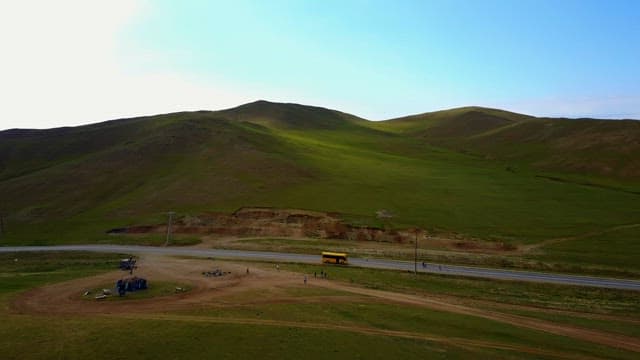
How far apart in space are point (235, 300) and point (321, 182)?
261 ft

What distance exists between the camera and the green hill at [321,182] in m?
104

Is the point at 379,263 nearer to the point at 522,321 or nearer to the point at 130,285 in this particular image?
the point at 522,321

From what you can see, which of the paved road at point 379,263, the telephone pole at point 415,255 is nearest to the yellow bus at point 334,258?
the paved road at point 379,263

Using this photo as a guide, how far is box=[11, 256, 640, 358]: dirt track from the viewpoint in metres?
43.0

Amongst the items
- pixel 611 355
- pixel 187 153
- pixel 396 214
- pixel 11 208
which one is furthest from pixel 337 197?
pixel 611 355

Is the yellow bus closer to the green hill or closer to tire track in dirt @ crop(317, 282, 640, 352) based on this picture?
tire track in dirt @ crop(317, 282, 640, 352)

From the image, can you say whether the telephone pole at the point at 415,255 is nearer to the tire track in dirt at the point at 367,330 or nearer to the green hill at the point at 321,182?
the green hill at the point at 321,182

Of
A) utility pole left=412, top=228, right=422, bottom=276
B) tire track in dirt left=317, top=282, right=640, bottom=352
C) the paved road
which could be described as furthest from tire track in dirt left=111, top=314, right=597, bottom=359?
the paved road

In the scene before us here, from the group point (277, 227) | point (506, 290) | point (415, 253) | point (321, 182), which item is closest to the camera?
point (506, 290)

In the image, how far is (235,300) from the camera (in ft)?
170

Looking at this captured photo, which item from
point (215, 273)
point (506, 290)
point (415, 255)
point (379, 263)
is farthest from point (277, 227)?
point (506, 290)

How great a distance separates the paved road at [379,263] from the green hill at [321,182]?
864 cm

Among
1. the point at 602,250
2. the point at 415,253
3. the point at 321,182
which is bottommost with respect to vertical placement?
the point at 415,253

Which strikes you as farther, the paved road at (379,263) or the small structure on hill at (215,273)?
the paved road at (379,263)
